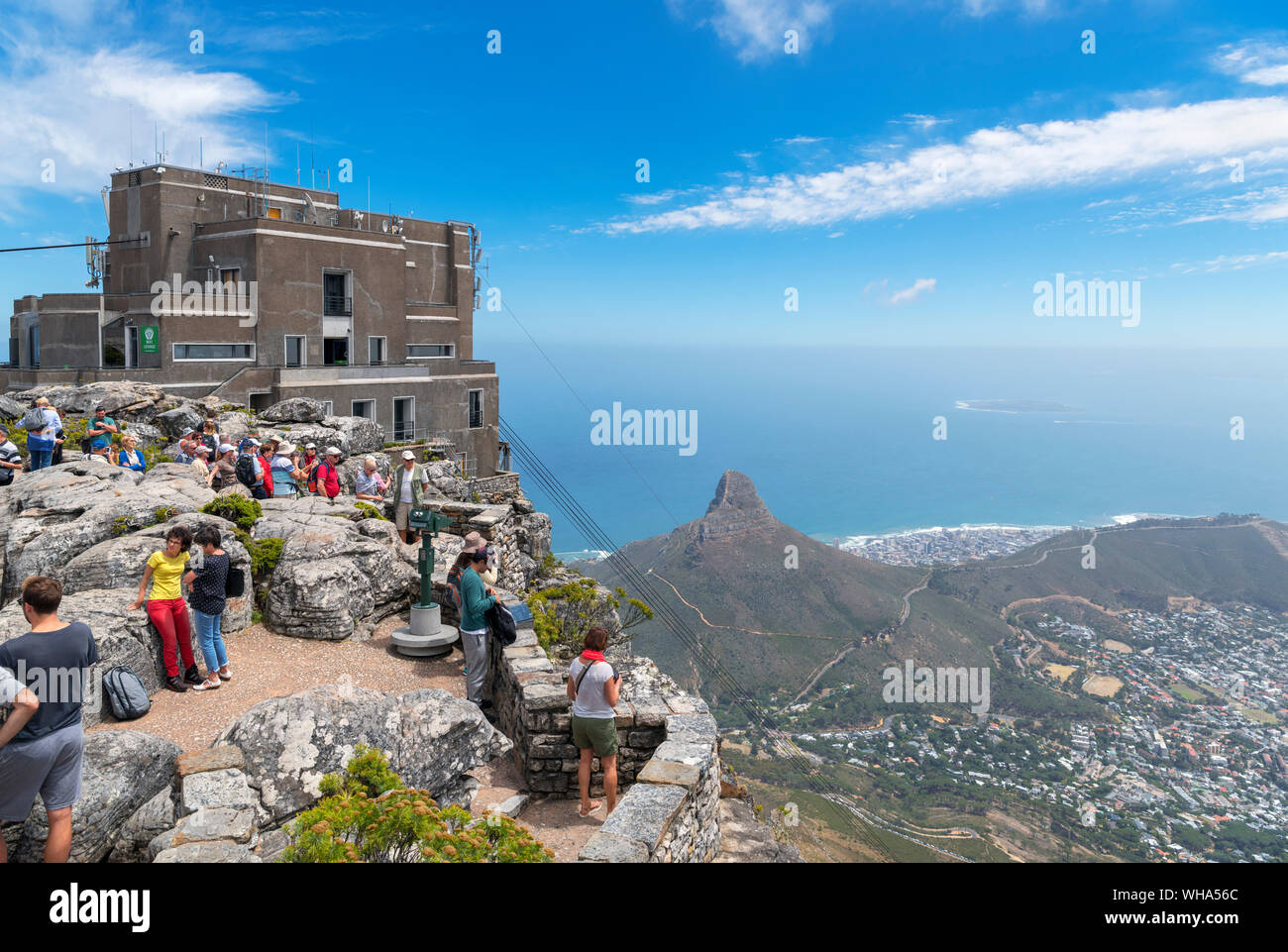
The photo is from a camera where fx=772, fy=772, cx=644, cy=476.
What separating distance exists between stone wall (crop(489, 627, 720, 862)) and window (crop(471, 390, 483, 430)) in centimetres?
3076

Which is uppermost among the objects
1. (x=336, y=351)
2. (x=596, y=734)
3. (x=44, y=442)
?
(x=336, y=351)

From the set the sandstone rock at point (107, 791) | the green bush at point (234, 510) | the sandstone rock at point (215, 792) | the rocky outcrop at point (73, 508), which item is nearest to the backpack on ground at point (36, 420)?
the rocky outcrop at point (73, 508)

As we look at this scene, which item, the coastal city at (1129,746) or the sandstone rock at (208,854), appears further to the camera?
the coastal city at (1129,746)

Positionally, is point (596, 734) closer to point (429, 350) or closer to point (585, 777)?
point (585, 777)

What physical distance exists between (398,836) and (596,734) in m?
2.58

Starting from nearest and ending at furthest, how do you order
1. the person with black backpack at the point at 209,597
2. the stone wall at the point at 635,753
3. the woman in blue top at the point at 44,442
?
the stone wall at the point at 635,753
the person with black backpack at the point at 209,597
the woman in blue top at the point at 44,442

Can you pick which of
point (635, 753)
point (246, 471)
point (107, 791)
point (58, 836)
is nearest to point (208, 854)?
point (58, 836)

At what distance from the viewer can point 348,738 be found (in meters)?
6.79

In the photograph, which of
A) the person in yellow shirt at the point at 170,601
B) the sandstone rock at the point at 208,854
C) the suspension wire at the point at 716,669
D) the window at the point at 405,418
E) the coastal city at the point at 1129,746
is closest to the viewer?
the sandstone rock at the point at 208,854

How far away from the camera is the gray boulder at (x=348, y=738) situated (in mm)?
6387

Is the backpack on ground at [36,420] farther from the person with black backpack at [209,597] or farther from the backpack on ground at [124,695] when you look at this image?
the backpack on ground at [124,695]

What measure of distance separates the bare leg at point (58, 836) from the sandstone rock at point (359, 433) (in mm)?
17078

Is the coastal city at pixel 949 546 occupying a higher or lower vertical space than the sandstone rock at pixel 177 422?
lower

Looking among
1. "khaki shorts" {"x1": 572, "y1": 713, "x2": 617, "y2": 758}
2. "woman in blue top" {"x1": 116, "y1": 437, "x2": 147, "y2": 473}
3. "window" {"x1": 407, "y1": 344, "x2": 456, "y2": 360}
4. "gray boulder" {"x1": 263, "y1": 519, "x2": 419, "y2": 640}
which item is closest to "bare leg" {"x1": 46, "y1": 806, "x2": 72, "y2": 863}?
"khaki shorts" {"x1": 572, "y1": 713, "x2": 617, "y2": 758}
